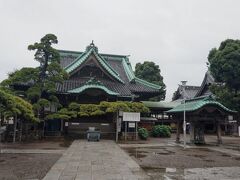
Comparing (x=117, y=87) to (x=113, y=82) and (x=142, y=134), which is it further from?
(x=142, y=134)

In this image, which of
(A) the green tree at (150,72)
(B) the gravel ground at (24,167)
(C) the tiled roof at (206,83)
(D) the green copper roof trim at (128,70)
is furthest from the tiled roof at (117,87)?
(A) the green tree at (150,72)

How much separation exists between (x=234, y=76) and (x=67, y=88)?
59.4 feet

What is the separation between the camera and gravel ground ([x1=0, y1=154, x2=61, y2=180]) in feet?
32.4

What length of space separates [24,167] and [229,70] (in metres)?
23.7

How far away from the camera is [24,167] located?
11.4 m

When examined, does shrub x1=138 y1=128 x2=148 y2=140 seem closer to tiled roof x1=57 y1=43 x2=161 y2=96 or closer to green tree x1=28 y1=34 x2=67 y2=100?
tiled roof x1=57 y1=43 x2=161 y2=96

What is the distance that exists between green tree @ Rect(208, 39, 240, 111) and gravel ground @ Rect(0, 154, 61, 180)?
2171 centimetres

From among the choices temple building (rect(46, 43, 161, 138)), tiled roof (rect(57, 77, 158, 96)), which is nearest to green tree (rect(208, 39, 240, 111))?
temple building (rect(46, 43, 161, 138))

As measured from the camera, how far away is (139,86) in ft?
108

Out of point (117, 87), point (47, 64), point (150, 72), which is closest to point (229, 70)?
point (117, 87)

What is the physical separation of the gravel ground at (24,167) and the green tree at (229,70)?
21.7 m

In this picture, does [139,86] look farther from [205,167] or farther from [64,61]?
[205,167]

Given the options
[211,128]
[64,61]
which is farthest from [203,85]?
[64,61]

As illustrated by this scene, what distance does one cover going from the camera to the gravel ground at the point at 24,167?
9864 millimetres
